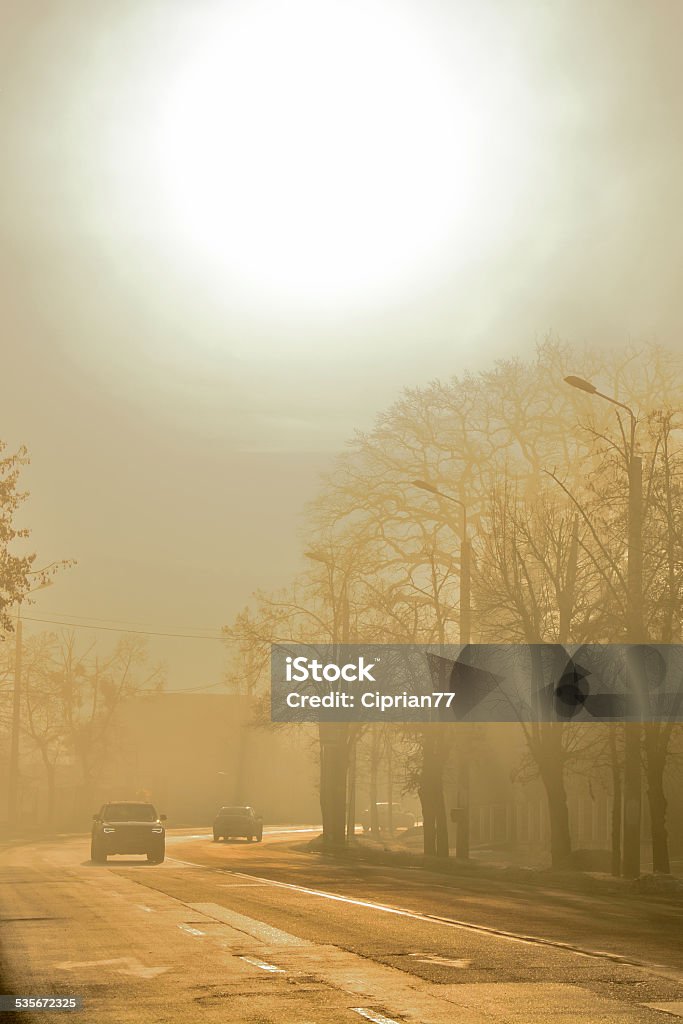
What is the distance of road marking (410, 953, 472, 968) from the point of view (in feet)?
42.3

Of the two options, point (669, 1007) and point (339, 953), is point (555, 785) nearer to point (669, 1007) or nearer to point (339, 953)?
point (339, 953)

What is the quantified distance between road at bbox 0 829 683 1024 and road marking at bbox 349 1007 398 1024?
0.07ft

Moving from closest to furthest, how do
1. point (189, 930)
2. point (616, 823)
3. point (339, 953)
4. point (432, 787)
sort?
point (339, 953)
point (189, 930)
point (616, 823)
point (432, 787)

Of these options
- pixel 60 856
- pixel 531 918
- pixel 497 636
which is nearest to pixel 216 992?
pixel 531 918

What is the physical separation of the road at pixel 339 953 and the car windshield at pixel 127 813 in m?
11.5

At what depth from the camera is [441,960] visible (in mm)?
13188

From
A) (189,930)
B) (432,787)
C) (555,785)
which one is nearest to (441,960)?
(189,930)

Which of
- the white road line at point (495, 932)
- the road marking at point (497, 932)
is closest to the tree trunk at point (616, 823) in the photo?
the white road line at point (495, 932)

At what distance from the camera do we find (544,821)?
49.0 m

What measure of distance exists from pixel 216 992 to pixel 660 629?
20.5 meters

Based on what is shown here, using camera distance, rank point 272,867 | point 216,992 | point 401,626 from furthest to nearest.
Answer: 1. point 401,626
2. point 272,867
3. point 216,992

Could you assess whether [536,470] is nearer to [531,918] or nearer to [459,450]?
[459,450]

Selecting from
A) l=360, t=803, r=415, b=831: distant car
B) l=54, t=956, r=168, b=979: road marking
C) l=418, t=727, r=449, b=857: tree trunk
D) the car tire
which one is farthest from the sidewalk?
l=360, t=803, r=415, b=831: distant car

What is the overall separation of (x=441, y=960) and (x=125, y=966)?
120 inches
